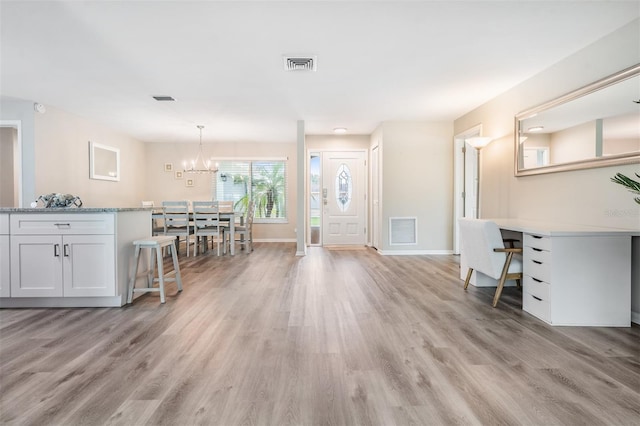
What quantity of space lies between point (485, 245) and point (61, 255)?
3.83m

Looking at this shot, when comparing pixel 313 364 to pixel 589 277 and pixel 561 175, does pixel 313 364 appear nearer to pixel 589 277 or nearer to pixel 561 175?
pixel 589 277

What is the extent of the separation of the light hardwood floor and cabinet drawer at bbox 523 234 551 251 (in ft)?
1.94

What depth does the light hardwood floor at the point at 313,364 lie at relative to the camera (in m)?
1.47

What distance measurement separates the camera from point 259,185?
8.12m

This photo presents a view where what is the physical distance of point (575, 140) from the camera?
3.09 m

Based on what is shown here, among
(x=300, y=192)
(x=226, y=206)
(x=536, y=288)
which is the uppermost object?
(x=300, y=192)

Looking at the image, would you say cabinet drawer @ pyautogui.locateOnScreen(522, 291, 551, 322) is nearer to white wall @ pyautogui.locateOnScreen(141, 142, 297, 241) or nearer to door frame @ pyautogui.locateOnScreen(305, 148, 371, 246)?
door frame @ pyautogui.locateOnScreen(305, 148, 371, 246)

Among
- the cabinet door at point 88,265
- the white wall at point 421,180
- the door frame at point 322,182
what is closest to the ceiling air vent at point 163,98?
the cabinet door at point 88,265

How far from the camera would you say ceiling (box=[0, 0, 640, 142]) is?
2.45 m

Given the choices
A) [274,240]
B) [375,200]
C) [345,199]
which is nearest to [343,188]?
[345,199]

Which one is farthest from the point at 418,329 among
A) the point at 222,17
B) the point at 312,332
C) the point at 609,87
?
the point at 222,17

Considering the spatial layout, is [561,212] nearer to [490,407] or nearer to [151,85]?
[490,407]

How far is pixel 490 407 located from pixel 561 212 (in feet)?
8.36

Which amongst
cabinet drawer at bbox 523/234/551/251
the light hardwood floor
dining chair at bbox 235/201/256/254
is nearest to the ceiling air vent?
dining chair at bbox 235/201/256/254
